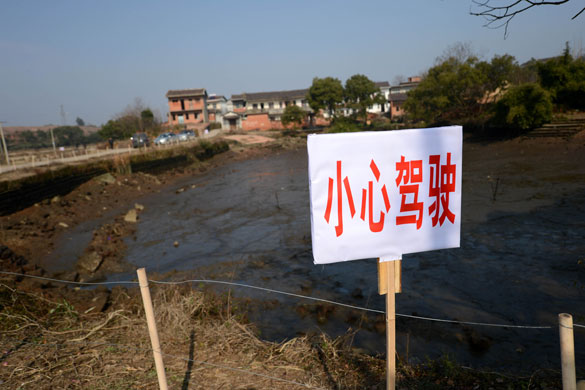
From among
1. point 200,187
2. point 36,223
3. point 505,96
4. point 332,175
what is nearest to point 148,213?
point 36,223

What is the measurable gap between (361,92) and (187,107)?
78.8 ft

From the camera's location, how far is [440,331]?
16.5 ft

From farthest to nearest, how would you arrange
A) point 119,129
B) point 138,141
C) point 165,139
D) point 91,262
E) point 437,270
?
point 119,129 → point 165,139 → point 138,141 → point 91,262 → point 437,270

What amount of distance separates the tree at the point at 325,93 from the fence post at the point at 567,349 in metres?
43.3

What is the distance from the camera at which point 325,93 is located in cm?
4344

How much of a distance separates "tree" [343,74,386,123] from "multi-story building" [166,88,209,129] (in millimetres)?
20365

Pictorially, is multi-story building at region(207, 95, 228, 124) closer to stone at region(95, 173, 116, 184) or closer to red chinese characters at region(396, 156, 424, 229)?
stone at region(95, 173, 116, 184)

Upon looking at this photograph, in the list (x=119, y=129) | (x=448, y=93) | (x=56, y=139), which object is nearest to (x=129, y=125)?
(x=119, y=129)

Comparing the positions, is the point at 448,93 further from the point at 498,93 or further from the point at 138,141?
the point at 138,141

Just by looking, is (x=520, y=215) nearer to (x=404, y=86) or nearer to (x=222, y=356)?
(x=222, y=356)

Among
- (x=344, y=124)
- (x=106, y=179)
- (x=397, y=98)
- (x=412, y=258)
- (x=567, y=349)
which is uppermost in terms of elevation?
(x=397, y=98)

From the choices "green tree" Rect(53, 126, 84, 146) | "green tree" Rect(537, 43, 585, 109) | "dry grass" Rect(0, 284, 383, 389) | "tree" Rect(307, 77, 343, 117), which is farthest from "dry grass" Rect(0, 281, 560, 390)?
"green tree" Rect(53, 126, 84, 146)

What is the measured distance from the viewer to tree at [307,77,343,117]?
43312mm

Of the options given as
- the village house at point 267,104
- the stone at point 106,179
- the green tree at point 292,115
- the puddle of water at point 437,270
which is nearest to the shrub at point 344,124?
the green tree at point 292,115
